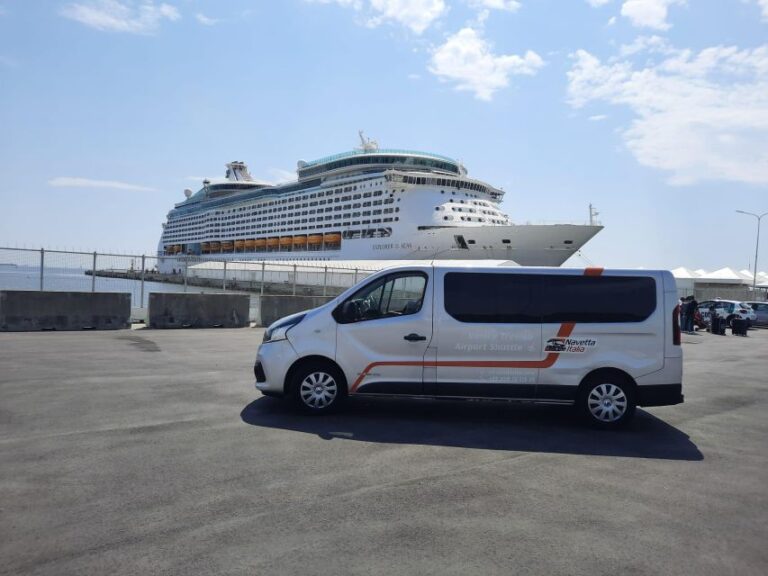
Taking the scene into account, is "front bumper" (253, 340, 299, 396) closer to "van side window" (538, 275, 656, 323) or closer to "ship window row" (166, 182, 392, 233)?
"van side window" (538, 275, 656, 323)

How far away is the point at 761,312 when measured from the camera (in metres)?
25.7

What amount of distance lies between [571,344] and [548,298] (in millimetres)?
557

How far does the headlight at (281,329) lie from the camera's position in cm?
629

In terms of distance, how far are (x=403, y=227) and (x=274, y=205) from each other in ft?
73.6

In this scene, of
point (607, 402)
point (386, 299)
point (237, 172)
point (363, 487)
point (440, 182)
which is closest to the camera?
point (363, 487)

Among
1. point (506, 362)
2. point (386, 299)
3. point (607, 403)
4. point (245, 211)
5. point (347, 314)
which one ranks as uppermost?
point (245, 211)

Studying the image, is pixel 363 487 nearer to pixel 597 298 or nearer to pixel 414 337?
pixel 414 337

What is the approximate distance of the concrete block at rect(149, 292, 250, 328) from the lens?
588 inches

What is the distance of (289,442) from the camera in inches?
203

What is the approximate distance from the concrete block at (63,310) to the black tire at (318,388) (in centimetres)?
986

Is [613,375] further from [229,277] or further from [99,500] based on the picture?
[229,277]

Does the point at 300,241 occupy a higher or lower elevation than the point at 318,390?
higher

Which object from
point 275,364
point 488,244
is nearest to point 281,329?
Answer: point 275,364

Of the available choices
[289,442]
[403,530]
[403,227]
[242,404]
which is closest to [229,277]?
[242,404]
